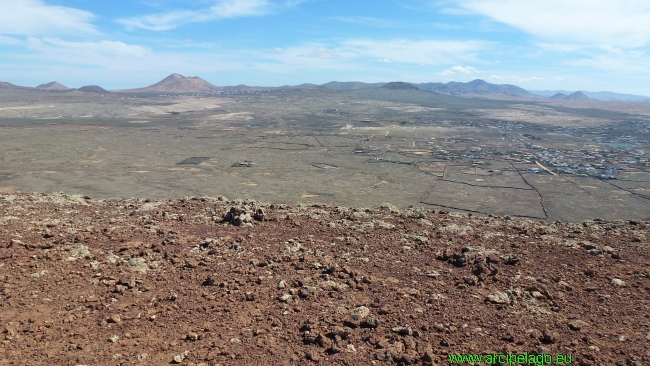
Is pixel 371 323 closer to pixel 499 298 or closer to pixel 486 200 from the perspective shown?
pixel 499 298

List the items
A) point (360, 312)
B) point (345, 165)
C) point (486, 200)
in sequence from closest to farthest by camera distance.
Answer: point (360, 312), point (486, 200), point (345, 165)

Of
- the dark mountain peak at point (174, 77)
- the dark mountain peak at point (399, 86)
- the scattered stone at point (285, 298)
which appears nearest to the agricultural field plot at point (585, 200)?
the scattered stone at point (285, 298)

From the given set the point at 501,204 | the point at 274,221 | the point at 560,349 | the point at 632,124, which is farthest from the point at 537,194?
the point at 632,124

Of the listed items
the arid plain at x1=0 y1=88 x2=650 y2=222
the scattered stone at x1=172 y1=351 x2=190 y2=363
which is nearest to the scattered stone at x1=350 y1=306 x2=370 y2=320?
the scattered stone at x1=172 y1=351 x2=190 y2=363

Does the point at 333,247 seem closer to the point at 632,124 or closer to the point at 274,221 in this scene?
the point at 274,221

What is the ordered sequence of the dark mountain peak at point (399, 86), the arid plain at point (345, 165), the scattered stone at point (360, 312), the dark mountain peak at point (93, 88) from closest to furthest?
the scattered stone at point (360, 312), the arid plain at point (345, 165), the dark mountain peak at point (93, 88), the dark mountain peak at point (399, 86)

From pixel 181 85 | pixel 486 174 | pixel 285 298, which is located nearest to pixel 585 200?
pixel 486 174

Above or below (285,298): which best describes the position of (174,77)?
above

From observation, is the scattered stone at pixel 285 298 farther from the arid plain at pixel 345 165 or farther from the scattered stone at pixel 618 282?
the arid plain at pixel 345 165

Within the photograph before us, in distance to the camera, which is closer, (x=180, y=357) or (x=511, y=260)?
(x=180, y=357)
